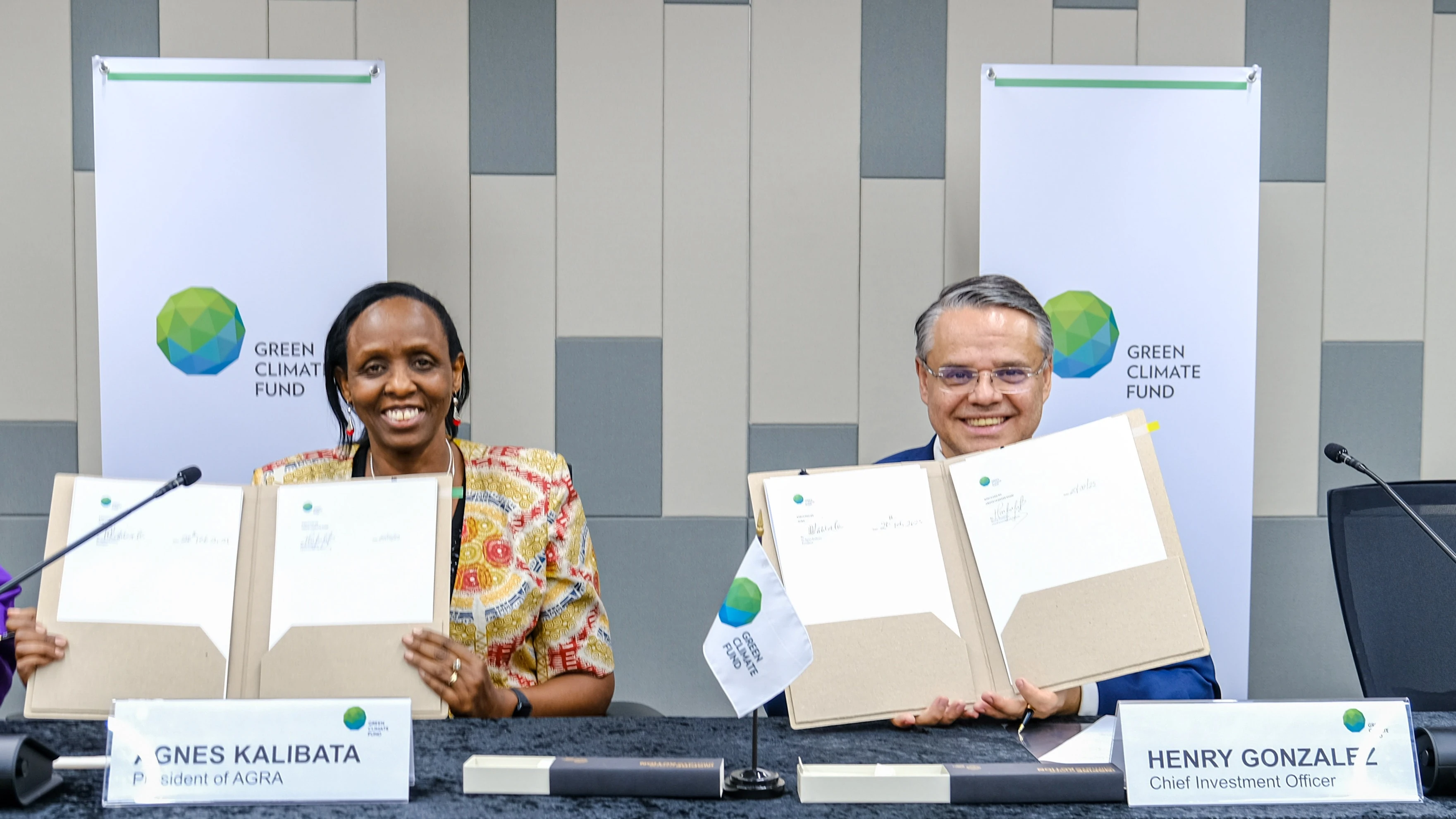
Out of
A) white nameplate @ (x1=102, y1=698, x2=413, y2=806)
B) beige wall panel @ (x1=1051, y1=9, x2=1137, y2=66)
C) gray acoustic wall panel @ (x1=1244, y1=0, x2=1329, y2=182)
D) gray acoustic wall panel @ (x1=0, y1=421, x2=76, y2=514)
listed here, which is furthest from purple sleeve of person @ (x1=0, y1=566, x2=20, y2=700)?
gray acoustic wall panel @ (x1=1244, y1=0, x2=1329, y2=182)

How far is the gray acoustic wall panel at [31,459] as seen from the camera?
3135 millimetres

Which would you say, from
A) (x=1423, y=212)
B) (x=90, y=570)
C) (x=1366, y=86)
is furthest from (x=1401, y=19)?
(x=90, y=570)

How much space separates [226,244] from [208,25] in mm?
909

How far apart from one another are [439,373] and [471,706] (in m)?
0.71

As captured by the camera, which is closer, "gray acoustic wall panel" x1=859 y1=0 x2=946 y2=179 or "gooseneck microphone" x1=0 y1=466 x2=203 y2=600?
"gooseneck microphone" x1=0 y1=466 x2=203 y2=600

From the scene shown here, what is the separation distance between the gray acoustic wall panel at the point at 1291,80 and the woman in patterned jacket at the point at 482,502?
8.64 ft

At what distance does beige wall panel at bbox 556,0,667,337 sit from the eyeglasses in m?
1.44

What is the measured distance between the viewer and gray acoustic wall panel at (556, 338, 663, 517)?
3.18 metres

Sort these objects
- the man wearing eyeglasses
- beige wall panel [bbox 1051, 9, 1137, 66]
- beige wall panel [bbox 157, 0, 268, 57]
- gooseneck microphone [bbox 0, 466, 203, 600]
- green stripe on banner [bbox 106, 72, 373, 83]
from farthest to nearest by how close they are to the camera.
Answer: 1. beige wall panel [bbox 1051, 9, 1137, 66]
2. beige wall panel [bbox 157, 0, 268, 57]
3. green stripe on banner [bbox 106, 72, 373, 83]
4. the man wearing eyeglasses
5. gooseneck microphone [bbox 0, 466, 203, 600]

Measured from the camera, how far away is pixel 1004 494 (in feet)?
4.83

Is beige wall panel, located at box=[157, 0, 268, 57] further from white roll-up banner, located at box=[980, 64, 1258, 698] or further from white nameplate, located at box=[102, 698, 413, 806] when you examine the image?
white nameplate, located at box=[102, 698, 413, 806]

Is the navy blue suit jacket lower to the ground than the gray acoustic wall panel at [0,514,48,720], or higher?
higher

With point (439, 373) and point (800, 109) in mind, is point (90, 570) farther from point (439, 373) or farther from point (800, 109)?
point (800, 109)
